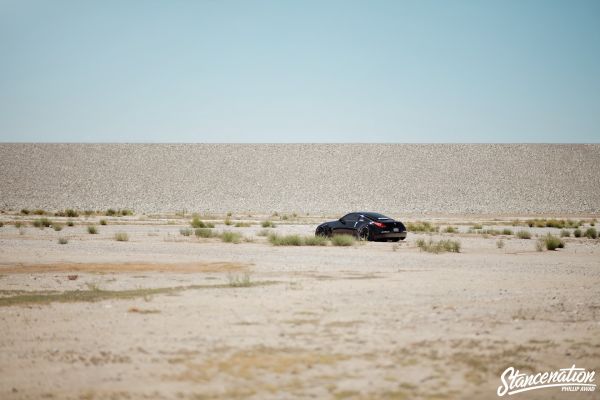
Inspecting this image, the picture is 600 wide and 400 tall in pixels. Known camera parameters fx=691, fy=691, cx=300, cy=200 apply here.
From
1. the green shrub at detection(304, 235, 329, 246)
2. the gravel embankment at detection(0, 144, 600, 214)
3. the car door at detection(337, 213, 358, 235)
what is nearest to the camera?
the green shrub at detection(304, 235, 329, 246)

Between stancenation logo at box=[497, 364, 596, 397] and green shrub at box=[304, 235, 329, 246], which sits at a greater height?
stancenation logo at box=[497, 364, 596, 397]

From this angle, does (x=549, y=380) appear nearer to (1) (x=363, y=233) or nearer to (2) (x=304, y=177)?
(1) (x=363, y=233)

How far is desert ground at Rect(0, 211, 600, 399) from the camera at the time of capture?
23.6ft

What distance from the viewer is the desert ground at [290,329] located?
7188 mm

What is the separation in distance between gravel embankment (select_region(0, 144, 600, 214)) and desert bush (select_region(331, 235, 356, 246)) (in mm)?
63665

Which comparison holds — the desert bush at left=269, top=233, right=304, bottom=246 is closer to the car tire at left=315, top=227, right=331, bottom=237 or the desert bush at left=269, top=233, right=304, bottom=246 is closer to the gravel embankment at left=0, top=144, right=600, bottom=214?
the car tire at left=315, top=227, right=331, bottom=237


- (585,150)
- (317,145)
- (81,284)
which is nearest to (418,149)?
(317,145)

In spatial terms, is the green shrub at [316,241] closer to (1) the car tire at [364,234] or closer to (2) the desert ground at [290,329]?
(1) the car tire at [364,234]

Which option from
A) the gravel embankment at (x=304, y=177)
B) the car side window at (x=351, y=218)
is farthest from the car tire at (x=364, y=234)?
Answer: the gravel embankment at (x=304, y=177)

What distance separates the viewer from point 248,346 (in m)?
8.80

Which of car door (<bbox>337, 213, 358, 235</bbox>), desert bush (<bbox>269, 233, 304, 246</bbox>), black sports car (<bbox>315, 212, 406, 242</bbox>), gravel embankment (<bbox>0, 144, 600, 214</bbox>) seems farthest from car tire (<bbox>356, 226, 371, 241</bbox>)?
gravel embankment (<bbox>0, 144, 600, 214</bbox>)

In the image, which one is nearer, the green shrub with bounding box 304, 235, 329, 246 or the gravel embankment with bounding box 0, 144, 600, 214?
the green shrub with bounding box 304, 235, 329, 246

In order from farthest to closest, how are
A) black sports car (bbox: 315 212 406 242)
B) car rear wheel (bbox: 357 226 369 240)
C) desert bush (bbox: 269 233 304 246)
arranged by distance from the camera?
car rear wheel (bbox: 357 226 369 240), black sports car (bbox: 315 212 406 242), desert bush (bbox: 269 233 304 246)

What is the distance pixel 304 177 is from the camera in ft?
374
